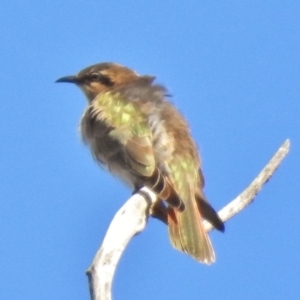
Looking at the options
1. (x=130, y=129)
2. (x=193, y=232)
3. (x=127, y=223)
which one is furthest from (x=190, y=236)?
(x=130, y=129)

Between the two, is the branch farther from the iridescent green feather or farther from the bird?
the iridescent green feather

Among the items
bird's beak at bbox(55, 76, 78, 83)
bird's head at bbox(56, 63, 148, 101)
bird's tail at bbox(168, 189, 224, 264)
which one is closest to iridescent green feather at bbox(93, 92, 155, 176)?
bird's tail at bbox(168, 189, 224, 264)

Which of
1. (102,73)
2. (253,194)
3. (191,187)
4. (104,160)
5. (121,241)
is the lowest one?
(121,241)

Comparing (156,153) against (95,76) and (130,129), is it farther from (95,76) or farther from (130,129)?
(95,76)

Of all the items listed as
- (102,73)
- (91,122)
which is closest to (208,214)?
(91,122)

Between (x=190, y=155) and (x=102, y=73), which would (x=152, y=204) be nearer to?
(x=190, y=155)

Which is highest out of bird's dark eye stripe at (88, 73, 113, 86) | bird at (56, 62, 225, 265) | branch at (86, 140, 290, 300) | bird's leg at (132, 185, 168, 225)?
bird's dark eye stripe at (88, 73, 113, 86)
